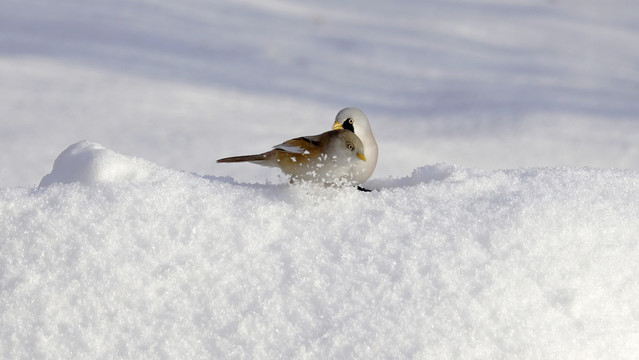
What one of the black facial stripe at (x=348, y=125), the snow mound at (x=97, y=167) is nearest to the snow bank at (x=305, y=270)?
the snow mound at (x=97, y=167)

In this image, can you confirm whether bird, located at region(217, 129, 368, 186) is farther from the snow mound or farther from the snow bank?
the snow mound

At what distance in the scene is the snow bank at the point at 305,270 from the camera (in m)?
1.19

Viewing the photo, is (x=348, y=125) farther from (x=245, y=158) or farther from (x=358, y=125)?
(x=245, y=158)

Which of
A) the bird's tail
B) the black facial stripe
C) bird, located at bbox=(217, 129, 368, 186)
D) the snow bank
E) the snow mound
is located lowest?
the snow bank

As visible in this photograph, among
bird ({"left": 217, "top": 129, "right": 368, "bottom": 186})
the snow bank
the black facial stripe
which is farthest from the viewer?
the black facial stripe

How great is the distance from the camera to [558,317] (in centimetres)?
126

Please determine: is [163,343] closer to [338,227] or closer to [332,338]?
[332,338]

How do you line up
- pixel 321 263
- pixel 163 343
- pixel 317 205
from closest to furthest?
pixel 163 343 → pixel 321 263 → pixel 317 205

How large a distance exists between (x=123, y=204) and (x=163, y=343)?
30cm

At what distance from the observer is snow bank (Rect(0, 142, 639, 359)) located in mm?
1193

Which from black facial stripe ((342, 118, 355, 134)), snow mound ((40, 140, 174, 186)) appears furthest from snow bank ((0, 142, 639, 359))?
black facial stripe ((342, 118, 355, 134))

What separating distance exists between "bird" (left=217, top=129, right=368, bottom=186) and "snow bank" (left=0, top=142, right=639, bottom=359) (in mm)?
36

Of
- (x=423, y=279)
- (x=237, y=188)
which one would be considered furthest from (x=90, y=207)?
(x=423, y=279)

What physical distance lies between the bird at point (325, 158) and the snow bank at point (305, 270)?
0.12 feet
